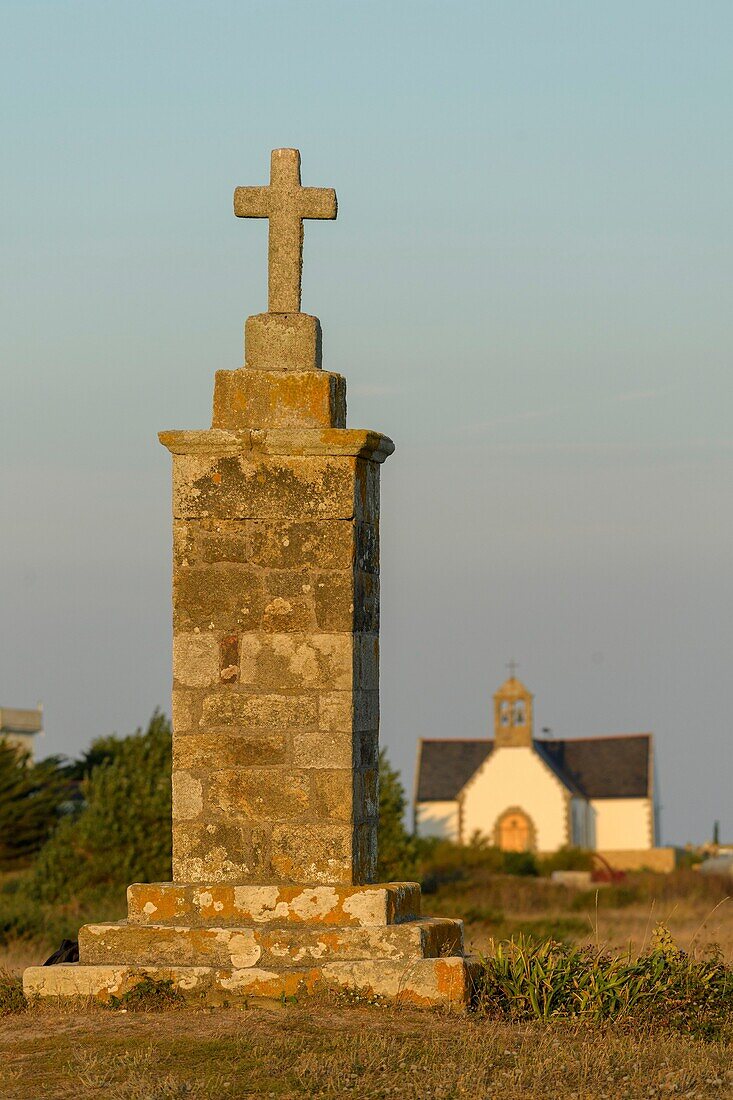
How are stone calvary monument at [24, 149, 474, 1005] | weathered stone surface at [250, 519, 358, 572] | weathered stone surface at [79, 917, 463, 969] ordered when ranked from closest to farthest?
1. weathered stone surface at [79, 917, 463, 969]
2. stone calvary monument at [24, 149, 474, 1005]
3. weathered stone surface at [250, 519, 358, 572]

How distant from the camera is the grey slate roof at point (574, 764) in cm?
6309

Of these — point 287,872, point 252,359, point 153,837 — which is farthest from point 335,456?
point 153,837

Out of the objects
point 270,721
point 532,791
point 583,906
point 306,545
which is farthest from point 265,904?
point 532,791

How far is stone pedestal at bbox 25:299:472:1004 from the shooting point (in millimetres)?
8578

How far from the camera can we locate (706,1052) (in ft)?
24.2

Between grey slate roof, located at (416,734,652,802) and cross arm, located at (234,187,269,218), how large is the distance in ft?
177

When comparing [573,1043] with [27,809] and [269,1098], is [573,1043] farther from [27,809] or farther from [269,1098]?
[27,809]

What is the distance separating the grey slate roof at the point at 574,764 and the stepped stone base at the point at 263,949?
177ft

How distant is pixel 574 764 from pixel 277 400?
188 feet

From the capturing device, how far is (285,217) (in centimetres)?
954

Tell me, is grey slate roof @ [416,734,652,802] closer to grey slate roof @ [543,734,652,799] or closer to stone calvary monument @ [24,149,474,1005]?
grey slate roof @ [543,734,652,799]

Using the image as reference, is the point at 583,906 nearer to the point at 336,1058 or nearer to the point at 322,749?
the point at 322,749

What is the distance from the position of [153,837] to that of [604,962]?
13865 mm

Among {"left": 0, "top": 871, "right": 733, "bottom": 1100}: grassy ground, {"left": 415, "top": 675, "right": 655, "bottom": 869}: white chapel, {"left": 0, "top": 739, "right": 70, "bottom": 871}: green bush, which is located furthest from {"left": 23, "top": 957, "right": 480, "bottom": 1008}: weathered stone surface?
{"left": 415, "top": 675, "right": 655, "bottom": 869}: white chapel
